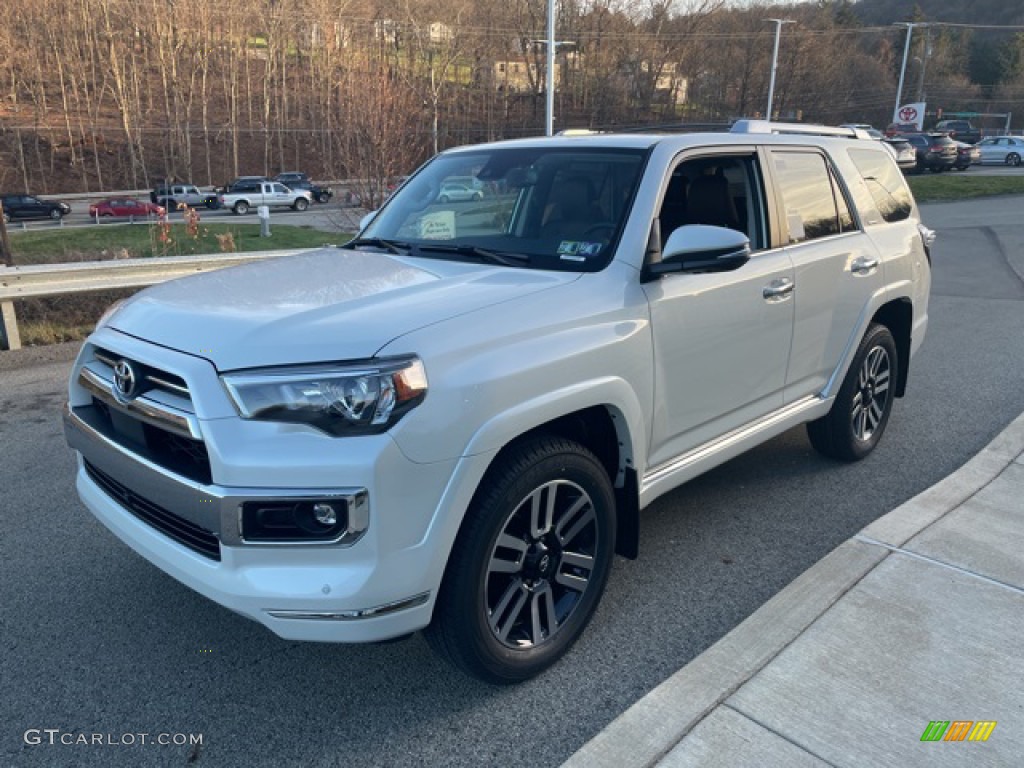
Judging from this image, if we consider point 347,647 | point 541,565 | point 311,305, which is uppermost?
point 311,305

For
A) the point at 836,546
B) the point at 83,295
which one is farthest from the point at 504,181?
the point at 83,295

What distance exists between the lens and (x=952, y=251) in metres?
15.0

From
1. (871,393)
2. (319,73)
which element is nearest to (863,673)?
(871,393)

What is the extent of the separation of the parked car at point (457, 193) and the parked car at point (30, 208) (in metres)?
46.3

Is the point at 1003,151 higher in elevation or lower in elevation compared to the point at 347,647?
higher

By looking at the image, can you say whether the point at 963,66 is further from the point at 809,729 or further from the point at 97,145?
the point at 809,729

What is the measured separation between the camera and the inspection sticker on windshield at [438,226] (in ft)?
12.2

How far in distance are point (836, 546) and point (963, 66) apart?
105 m

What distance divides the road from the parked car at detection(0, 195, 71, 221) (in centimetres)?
4495

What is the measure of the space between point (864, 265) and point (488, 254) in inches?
96.9

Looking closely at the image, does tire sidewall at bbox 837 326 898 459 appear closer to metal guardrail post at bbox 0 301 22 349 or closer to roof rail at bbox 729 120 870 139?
roof rail at bbox 729 120 870 139

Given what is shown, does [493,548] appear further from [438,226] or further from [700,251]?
[438,226]

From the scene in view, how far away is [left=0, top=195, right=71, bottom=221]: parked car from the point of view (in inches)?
1658

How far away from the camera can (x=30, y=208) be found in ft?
141
